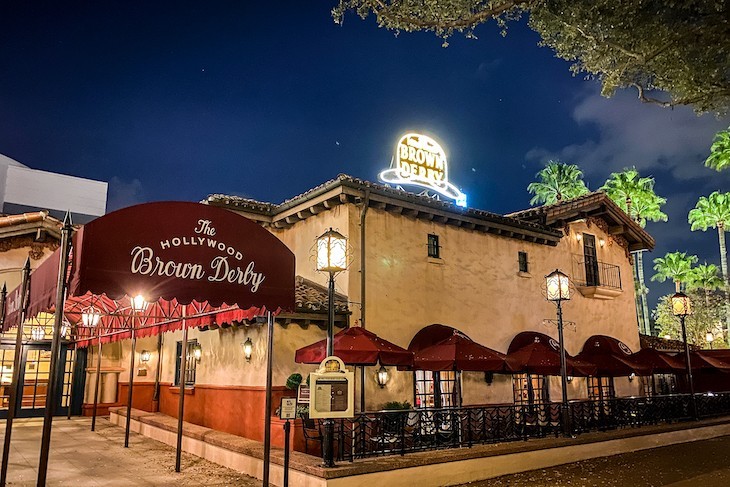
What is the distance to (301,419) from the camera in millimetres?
11031

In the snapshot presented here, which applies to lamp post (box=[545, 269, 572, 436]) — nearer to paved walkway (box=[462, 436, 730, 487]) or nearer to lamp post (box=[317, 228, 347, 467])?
paved walkway (box=[462, 436, 730, 487])

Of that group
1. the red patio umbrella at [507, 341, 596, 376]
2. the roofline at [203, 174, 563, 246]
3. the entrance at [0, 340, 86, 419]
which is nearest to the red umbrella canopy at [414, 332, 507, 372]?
the red patio umbrella at [507, 341, 596, 376]

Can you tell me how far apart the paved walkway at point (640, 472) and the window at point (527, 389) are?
3.98 meters

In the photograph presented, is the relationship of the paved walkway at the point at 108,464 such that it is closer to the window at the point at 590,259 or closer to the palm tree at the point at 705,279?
the window at the point at 590,259

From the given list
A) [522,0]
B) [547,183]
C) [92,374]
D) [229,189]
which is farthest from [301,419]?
[229,189]

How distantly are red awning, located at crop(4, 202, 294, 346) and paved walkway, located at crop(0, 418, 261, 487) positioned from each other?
3.98m

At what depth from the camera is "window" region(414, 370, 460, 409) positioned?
14.8 meters

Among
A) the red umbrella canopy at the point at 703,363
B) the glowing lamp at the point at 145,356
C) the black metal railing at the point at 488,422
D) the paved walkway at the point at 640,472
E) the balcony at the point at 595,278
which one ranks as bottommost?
the paved walkway at the point at 640,472

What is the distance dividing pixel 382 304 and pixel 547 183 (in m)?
31.1

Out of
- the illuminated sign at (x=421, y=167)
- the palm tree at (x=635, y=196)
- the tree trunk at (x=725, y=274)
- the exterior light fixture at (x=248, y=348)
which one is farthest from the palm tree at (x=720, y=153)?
the exterior light fixture at (x=248, y=348)

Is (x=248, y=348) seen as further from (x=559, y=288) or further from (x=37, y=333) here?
(x=37, y=333)

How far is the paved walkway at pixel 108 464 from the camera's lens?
9828 millimetres

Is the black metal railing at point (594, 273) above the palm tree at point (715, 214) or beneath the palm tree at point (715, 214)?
beneath

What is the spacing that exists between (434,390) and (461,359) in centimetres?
358
